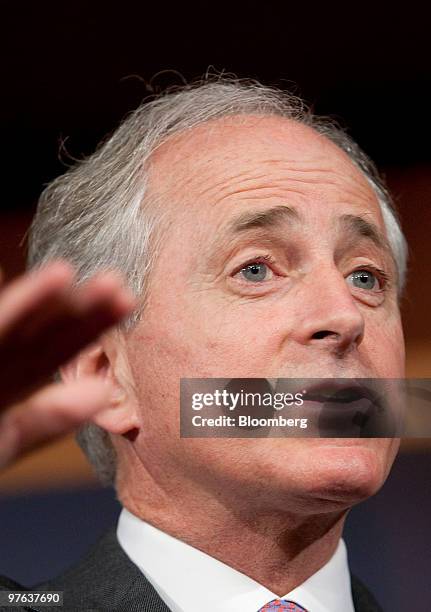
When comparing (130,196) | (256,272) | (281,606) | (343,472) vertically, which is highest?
(130,196)

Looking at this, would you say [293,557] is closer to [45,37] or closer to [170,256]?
[170,256]

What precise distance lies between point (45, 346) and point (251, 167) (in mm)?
661

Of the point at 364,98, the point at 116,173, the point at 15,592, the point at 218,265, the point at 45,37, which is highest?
the point at 45,37

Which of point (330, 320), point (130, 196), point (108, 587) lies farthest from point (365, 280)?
point (108, 587)

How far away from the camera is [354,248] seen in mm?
1156

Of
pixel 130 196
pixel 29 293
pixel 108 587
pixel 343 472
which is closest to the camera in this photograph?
pixel 29 293

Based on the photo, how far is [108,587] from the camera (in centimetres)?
111

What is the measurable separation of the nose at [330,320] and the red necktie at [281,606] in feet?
0.92

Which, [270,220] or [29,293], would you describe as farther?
[270,220]

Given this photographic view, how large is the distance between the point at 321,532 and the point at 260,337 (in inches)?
9.9

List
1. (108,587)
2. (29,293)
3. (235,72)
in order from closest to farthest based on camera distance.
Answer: (29,293)
(108,587)
(235,72)

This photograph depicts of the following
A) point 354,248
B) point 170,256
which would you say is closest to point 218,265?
point 170,256

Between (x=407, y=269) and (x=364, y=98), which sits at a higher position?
(x=364, y=98)

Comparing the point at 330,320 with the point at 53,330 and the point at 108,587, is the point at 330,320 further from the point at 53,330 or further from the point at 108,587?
the point at 53,330
